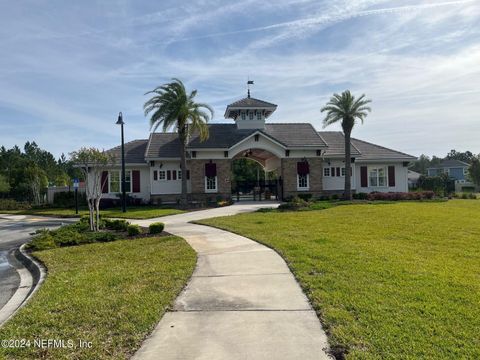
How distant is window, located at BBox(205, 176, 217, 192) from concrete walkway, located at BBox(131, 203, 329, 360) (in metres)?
22.7

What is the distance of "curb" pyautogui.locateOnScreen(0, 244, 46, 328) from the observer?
619cm

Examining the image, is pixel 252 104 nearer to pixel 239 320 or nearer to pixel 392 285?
pixel 392 285

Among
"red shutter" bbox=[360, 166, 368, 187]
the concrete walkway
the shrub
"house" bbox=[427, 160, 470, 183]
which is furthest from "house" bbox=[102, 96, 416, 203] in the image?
"house" bbox=[427, 160, 470, 183]

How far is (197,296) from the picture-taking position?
6094 millimetres

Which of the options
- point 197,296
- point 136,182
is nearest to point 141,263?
point 197,296

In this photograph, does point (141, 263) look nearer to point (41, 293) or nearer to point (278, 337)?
point (41, 293)

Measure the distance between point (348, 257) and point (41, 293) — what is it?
19.4 ft

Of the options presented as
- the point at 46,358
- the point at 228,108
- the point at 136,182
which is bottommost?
the point at 46,358

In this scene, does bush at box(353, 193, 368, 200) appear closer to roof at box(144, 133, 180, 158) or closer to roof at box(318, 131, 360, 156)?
roof at box(318, 131, 360, 156)

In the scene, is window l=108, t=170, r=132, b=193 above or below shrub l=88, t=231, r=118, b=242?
above

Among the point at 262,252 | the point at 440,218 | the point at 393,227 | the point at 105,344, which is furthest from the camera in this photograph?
the point at 440,218

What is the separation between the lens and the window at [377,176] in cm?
3419

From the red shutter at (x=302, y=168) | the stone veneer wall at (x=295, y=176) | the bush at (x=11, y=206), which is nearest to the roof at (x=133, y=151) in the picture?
the bush at (x=11, y=206)

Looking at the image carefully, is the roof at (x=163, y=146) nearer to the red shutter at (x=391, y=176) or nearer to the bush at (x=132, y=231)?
the bush at (x=132, y=231)
